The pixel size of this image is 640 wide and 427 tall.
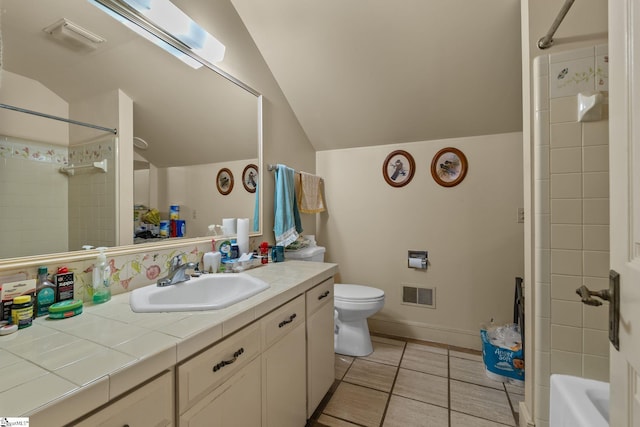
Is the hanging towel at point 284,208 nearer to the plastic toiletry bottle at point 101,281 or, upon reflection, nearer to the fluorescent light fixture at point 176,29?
the fluorescent light fixture at point 176,29

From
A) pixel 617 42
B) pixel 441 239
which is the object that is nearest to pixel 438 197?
pixel 441 239

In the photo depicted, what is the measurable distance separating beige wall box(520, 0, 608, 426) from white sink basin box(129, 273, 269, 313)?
1275 mm

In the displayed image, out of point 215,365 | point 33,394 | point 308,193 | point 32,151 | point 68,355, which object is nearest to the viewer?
point 33,394

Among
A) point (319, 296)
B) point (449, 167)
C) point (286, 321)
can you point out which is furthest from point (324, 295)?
point (449, 167)

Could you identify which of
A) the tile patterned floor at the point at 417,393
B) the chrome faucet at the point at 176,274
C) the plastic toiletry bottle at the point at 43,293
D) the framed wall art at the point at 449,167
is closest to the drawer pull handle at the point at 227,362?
the chrome faucet at the point at 176,274

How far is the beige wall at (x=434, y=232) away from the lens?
7.06 ft

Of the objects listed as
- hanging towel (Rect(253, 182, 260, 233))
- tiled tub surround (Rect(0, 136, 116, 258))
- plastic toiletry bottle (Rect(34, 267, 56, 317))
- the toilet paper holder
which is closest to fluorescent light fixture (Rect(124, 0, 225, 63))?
tiled tub surround (Rect(0, 136, 116, 258))

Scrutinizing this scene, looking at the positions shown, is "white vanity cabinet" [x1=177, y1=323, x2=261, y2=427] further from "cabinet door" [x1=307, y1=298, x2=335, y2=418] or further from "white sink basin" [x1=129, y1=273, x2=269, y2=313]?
"cabinet door" [x1=307, y1=298, x2=335, y2=418]

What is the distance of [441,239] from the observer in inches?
92.0

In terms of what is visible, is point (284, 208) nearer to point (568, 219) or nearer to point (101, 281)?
point (101, 281)

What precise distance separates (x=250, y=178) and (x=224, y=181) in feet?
0.69

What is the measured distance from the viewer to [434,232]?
2359mm

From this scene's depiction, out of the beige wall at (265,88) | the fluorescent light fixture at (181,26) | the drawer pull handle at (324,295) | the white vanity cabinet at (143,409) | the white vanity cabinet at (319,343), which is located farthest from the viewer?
the beige wall at (265,88)

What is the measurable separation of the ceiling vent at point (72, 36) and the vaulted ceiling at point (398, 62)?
1.04 m
